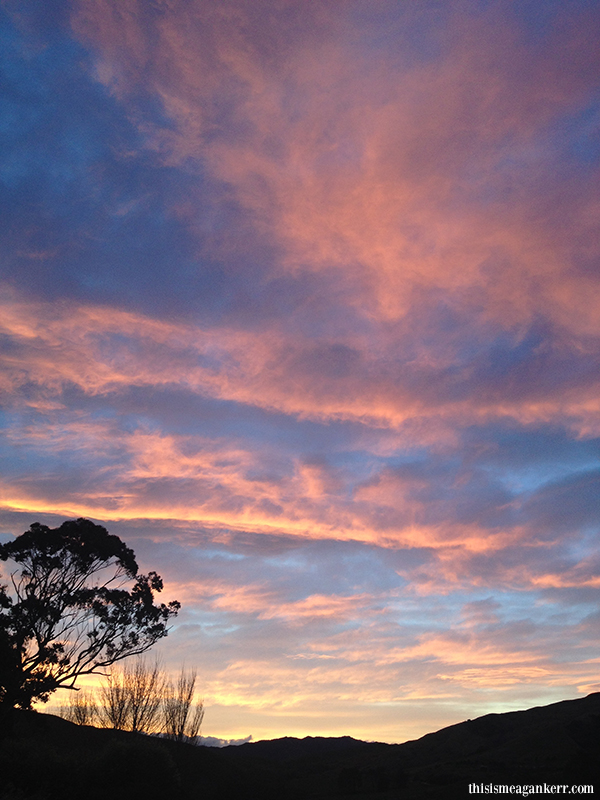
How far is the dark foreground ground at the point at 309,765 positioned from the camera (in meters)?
29.5

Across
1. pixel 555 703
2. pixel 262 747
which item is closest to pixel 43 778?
pixel 555 703

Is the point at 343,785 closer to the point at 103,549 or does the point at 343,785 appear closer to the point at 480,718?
the point at 103,549

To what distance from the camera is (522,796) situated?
34781mm

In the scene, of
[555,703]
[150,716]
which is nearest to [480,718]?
[555,703]

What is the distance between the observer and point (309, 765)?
90.3 m

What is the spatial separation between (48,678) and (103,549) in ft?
30.5

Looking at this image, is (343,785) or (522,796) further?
(343,785)

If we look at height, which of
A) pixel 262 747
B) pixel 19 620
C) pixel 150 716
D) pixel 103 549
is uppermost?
pixel 103 549

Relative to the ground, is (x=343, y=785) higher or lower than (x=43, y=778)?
lower

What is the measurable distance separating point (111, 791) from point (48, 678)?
35.0ft

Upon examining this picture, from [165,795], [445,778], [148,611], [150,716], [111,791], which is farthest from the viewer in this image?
[150,716]

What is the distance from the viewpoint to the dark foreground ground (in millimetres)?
29547

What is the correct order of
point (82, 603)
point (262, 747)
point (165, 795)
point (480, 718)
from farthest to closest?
point (262, 747), point (480, 718), point (82, 603), point (165, 795)

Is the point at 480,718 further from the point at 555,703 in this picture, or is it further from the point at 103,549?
the point at 103,549
